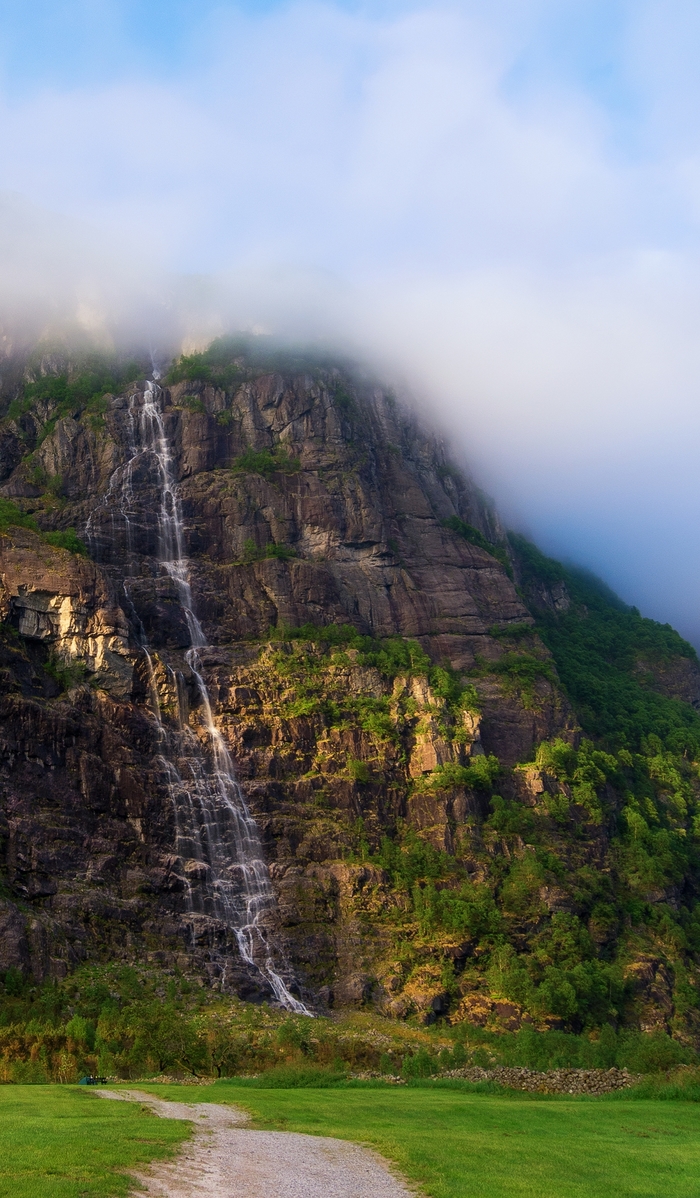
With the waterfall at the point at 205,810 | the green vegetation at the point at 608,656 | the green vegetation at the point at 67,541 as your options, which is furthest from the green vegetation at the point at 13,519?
the green vegetation at the point at 608,656

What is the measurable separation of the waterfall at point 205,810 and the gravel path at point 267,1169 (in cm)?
4176

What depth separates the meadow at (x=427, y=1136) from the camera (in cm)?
2339

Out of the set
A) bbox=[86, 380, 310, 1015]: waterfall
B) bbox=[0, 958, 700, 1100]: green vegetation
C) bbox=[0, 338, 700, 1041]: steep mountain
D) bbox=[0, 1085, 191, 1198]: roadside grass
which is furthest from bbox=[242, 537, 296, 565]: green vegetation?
bbox=[0, 1085, 191, 1198]: roadside grass

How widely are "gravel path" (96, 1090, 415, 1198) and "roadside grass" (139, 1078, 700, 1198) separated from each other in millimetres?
1077

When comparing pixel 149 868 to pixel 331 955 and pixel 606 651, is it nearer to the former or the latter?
pixel 331 955

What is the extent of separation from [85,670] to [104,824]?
1441 centimetres

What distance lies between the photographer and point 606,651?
5522 inches

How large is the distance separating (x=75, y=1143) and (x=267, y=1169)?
485cm

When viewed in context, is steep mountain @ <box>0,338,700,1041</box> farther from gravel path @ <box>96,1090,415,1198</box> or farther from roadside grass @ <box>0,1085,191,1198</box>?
gravel path @ <box>96,1090,415,1198</box>

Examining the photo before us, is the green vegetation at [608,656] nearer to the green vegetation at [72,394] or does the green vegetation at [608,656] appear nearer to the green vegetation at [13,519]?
the green vegetation at [13,519]

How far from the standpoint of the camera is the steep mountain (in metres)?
74.5

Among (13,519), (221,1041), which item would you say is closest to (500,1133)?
(221,1041)

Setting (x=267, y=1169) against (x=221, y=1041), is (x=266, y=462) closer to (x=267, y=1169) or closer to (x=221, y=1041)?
(x=221, y=1041)

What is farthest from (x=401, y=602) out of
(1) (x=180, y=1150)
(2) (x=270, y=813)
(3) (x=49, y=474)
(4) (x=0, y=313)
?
(1) (x=180, y=1150)
